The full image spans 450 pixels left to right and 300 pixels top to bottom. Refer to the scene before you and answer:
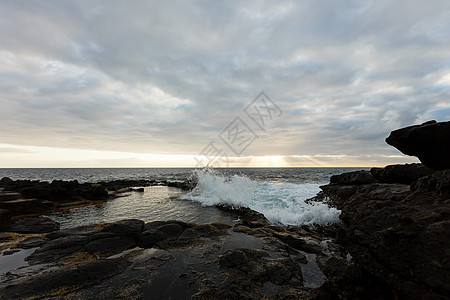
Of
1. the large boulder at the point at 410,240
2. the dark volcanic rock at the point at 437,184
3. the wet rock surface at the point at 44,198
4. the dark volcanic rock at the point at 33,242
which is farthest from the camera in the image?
the wet rock surface at the point at 44,198

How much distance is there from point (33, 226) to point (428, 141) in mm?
16894

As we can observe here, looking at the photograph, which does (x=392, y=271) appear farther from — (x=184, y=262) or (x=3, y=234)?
(x=3, y=234)

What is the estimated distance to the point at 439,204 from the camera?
11.9 ft

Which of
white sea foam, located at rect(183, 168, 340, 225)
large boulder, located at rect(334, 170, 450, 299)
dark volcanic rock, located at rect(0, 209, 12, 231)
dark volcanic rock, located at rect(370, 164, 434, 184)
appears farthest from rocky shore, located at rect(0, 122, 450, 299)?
dark volcanic rock, located at rect(370, 164, 434, 184)

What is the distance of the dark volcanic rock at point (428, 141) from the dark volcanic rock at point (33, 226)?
15707mm

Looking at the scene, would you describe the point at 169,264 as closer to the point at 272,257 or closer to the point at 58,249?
the point at 272,257

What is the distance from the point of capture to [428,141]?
16.1 feet

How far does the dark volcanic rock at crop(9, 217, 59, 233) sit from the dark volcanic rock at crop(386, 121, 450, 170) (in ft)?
51.5

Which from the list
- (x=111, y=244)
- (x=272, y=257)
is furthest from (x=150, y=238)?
(x=272, y=257)

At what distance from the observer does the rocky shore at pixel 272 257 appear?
3129mm

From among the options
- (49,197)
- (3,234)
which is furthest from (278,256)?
(49,197)

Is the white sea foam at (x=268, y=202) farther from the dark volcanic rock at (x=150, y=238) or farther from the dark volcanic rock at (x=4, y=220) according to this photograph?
the dark volcanic rock at (x=4, y=220)

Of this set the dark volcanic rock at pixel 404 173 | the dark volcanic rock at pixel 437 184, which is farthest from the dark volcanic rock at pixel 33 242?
the dark volcanic rock at pixel 404 173

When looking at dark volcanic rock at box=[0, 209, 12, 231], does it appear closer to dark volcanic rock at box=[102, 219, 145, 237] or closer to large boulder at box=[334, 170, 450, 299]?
dark volcanic rock at box=[102, 219, 145, 237]
